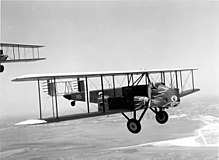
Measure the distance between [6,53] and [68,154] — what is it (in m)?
40.8

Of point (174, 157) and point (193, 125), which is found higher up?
point (193, 125)

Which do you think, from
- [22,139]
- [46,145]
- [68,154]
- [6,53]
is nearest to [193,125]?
[68,154]

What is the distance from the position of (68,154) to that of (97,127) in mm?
6584

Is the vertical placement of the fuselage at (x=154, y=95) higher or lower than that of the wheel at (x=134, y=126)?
higher

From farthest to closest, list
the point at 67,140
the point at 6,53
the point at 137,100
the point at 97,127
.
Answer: the point at 67,140 < the point at 97,127 < the point at 6,53 < the point at 137,100

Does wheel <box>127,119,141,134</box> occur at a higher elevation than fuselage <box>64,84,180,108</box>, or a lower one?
lower

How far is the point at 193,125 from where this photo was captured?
47.2 m

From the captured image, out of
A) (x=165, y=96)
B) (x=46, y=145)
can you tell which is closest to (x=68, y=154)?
(x=46, y=145)

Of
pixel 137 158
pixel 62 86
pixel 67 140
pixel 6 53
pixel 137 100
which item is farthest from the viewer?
pixel 67 140

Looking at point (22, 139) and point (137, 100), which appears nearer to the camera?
point (137, 100)

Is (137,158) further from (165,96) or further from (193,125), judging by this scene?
(165,96)

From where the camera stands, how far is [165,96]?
7105mm

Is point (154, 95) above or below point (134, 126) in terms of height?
above

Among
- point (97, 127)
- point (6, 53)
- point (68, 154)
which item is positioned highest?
point (6, 53)
